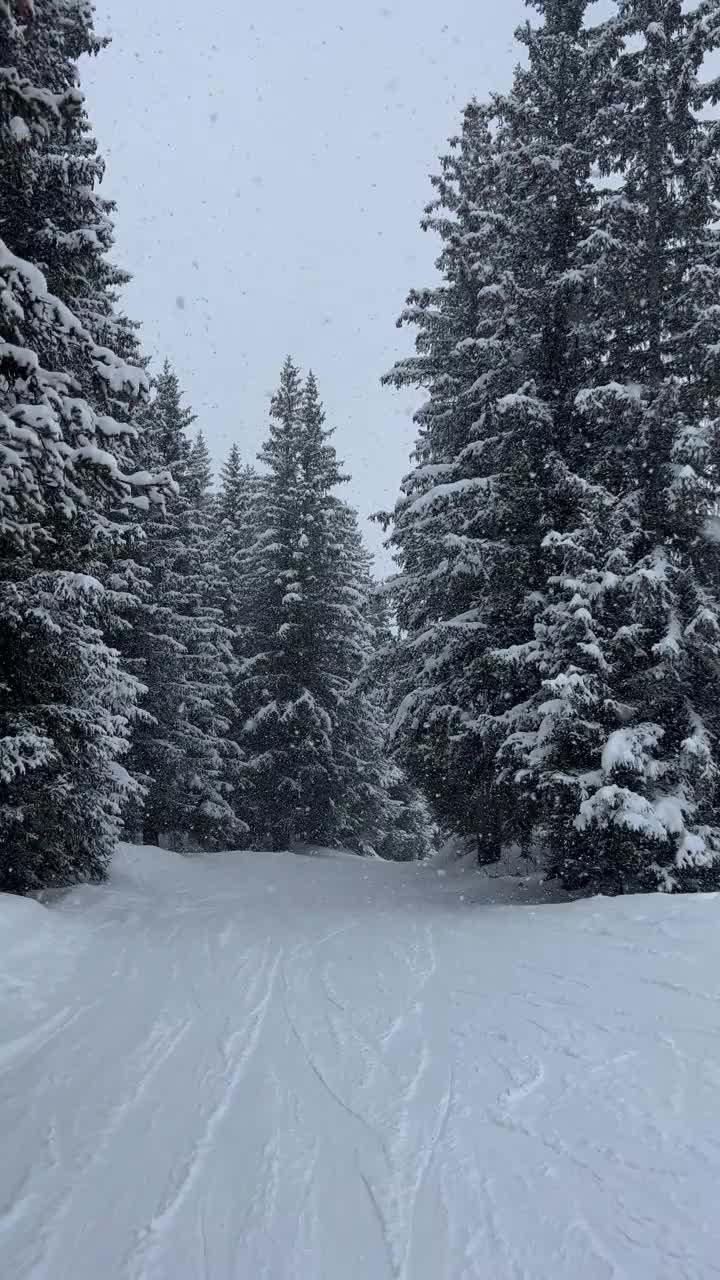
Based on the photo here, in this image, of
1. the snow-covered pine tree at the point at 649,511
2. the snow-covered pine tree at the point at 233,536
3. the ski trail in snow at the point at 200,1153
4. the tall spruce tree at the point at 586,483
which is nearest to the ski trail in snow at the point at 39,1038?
the ski trail in snow at the point at 200,1153

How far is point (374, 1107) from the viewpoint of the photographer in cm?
457

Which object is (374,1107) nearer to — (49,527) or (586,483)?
(49,527)

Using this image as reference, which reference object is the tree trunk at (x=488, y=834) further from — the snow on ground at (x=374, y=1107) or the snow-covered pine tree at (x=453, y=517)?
the snow on ground at (x=374, y=1107)

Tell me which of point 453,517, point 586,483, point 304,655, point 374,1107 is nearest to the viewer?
point 374,1107

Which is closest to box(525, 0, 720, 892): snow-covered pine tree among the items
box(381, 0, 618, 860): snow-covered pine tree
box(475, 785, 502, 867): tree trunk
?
box(381, 0, 618, 860): snow-covered pine tree

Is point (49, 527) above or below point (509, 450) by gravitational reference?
below

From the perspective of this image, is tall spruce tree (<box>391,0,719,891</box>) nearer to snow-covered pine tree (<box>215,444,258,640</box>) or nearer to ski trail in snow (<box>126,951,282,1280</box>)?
ski trail in snow (<box>126,951,282,1280</box>)

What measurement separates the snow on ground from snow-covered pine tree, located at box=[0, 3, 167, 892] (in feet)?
9.44

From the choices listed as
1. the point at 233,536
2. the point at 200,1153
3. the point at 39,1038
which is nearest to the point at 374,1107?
the point at 200,1153

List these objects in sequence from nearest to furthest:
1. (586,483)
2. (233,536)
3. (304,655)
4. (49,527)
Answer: (49,527)
(586,483)
(304,655)
(233,536)

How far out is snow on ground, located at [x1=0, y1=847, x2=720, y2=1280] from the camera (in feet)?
10.5

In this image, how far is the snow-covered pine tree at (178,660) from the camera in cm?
2103

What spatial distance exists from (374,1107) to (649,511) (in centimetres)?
986

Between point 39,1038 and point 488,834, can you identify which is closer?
point 39,1038
